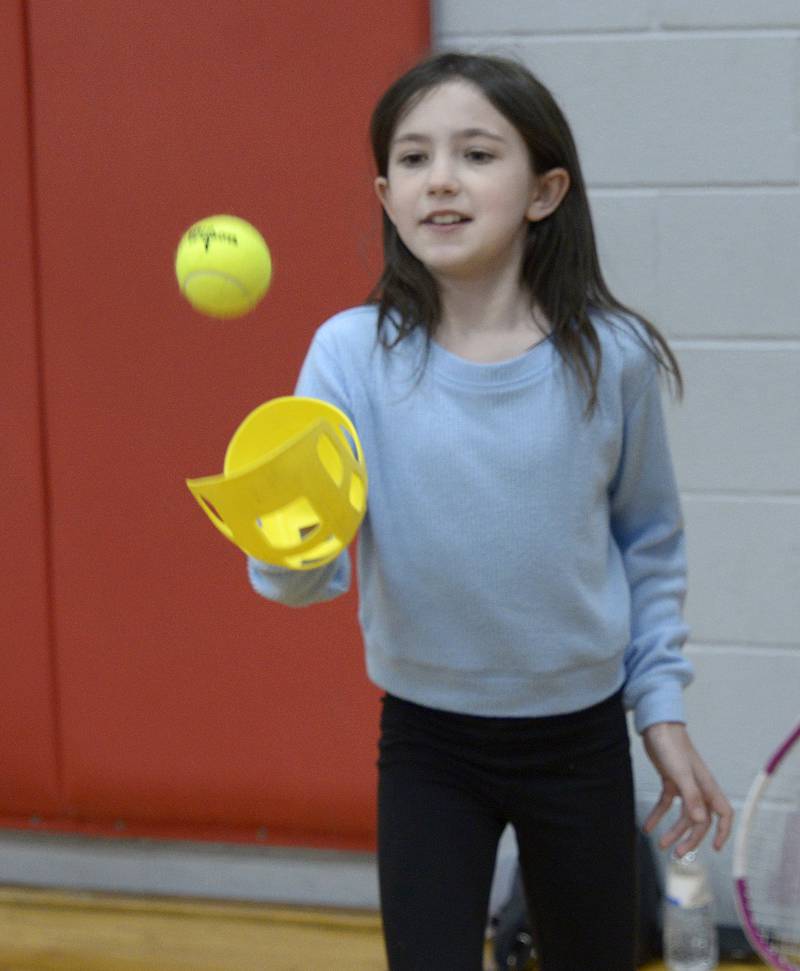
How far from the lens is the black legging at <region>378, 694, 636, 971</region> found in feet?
5.10

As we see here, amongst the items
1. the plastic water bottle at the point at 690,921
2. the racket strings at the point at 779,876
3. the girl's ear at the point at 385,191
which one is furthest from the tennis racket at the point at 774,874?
the plastic water bottle at the point at 690,921

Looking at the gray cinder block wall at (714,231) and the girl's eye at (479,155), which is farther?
the gray cinder block wall at (714,231)

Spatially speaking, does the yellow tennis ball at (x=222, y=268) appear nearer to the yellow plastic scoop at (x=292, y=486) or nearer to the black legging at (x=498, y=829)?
the yellow plastic scoop at (x=292, y=486)

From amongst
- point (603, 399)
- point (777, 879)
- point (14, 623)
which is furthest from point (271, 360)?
point (777, 879)

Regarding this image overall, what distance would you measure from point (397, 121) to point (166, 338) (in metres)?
1.01

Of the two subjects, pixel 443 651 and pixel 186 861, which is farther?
pixel 186 861

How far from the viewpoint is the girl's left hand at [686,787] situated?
5.29 feet

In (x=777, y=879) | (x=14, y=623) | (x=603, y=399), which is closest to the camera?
(x=777, y=879)

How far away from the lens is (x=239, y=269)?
5.38ft

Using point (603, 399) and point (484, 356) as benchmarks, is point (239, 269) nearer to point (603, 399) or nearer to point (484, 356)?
point (484, 356)

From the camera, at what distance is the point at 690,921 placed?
2439 millimetres

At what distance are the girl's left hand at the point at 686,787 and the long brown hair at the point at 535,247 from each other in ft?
1.23

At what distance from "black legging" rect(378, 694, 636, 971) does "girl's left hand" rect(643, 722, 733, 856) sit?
4 cm

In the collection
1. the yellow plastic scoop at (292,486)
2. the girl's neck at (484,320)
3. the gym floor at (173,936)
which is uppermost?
the girl's neck at (484,320)
